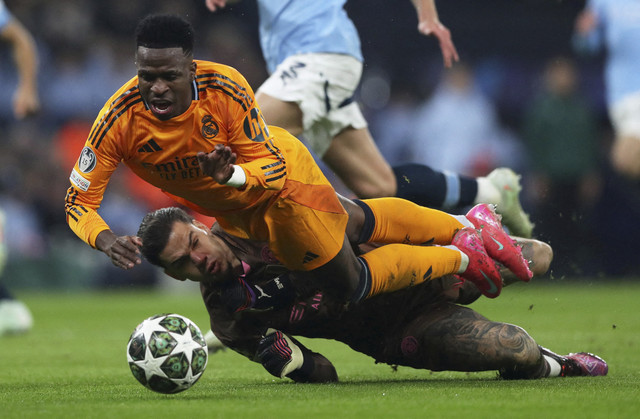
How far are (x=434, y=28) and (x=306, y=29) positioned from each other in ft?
2.89

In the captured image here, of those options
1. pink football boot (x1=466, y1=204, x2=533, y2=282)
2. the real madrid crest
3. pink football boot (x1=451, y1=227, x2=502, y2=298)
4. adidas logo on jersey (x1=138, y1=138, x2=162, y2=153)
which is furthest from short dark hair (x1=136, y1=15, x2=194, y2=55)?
pink football boot (x1=466, y1=204, x2=533, y2=282)

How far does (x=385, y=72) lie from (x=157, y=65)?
30.8 ft

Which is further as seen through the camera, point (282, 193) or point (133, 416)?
point (282, 193)

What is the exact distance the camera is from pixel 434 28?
6465mm

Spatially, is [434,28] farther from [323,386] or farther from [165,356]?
[165,356]

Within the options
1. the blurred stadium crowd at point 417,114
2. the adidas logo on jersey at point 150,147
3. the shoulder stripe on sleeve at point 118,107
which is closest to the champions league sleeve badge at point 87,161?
the shoulder stripe on sleeve at point 118,107

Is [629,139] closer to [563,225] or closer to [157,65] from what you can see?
[157,65]

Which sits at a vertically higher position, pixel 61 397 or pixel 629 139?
pixel 629 139

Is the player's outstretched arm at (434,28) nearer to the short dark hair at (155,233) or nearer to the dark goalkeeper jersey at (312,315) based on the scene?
the dark goalkeeper jersey at (312,315)

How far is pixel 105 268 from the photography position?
583 inches

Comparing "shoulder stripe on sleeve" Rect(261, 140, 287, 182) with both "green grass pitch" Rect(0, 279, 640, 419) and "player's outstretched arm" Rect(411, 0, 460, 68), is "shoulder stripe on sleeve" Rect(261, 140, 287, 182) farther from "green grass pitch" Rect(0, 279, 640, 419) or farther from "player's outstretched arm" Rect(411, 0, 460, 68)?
"player's outstretched arm" Rect(411, 0, 460, 68)

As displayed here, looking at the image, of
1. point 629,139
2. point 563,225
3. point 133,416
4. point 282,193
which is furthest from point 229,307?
point 563,225

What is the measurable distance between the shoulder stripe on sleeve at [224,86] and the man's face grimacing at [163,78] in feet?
0.34

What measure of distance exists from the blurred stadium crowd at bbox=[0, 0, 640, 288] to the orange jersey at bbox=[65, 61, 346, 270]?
5997 mm
